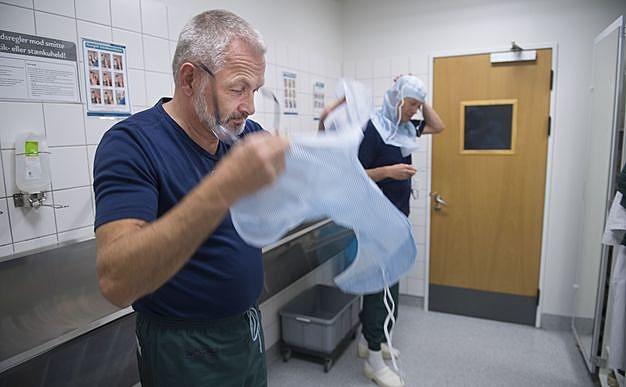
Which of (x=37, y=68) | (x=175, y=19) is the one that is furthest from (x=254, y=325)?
(x=175, y=19)

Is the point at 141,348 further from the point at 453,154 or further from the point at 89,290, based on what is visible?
the point at 453,154

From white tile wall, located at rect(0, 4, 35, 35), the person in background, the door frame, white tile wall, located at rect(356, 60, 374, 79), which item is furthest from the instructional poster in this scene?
the door frame

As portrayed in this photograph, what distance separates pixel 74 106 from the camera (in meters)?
1.39

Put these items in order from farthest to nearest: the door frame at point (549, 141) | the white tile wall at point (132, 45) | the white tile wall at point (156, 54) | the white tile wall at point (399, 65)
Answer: the white tile wall at point (399, 65)
the door frame at point (549, 141)
the white tile wall at point (156, 54)
the white tile wall at point (132, 45)

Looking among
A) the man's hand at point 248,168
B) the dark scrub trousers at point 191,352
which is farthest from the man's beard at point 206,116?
the dark scrub trousers at point 191,352

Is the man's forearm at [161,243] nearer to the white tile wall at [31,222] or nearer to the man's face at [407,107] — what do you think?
the white tile wall at [31,222]

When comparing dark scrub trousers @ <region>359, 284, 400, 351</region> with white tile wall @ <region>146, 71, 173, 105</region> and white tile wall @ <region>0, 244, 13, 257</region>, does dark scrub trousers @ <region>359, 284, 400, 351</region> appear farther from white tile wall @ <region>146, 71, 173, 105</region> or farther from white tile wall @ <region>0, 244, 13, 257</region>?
white tile wall @ <region>0, 244, 13, 257</region>

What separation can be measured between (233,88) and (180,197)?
0.88ft

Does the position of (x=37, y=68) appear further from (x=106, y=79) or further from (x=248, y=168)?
(x=248, y=168)

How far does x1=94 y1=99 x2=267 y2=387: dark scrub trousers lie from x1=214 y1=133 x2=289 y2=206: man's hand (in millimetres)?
287

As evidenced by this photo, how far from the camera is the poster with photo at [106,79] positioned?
1.43 metres

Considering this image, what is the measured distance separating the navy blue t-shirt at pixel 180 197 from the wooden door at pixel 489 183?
89.1 inches

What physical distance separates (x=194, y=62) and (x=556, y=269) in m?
2.83

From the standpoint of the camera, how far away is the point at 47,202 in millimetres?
1336
